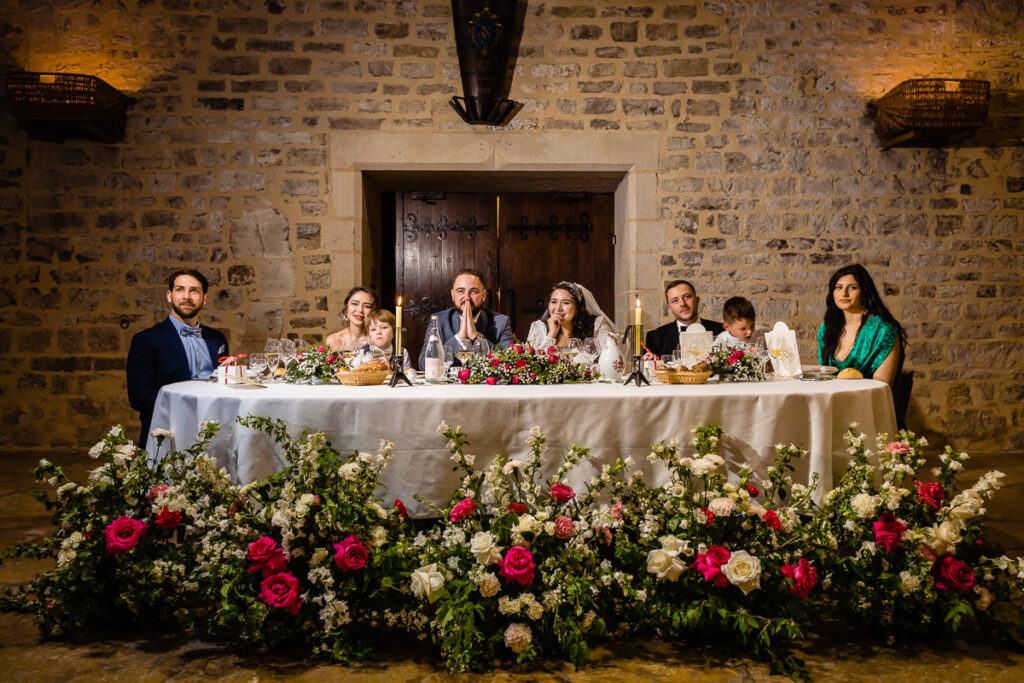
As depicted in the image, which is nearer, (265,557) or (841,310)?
(265,557)

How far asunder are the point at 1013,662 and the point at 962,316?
4.10 metres

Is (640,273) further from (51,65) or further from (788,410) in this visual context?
(51,65)

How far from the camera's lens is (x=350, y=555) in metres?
2.09

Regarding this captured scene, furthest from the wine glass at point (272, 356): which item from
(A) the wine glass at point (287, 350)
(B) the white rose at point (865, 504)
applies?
(B) the white rose at point (865, 504)

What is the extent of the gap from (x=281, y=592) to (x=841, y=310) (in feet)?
11.1

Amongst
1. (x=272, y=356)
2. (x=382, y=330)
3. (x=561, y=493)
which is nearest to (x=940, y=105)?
(x=382, y=330)

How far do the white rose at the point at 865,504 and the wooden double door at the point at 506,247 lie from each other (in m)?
3.88

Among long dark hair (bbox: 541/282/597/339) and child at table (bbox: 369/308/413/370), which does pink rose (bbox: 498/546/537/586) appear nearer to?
child at table (bbox: 369/308/413/370)

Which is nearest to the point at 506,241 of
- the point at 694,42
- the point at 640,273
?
the point at 640,273

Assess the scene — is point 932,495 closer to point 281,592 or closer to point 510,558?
point 510,558

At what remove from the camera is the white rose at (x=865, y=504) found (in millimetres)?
2123

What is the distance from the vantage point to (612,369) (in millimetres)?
3035

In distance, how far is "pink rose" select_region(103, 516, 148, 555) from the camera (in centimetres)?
213

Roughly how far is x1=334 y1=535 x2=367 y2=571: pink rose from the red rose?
1.74 feet
